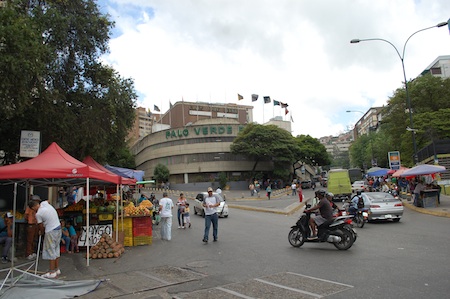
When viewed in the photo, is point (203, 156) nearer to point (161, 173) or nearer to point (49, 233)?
point (161, 173)

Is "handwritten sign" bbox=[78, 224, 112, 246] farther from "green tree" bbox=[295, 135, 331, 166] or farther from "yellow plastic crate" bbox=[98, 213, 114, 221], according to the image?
"green tree" bbox=[295, 135, 331, 166]

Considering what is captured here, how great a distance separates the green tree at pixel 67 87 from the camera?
10508 mm

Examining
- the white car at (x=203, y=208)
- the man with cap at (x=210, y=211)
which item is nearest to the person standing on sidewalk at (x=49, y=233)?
the man with cap at (x=210, y=211)

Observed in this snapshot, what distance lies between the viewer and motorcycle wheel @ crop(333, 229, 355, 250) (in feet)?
30.8

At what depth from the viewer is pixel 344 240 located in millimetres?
9477

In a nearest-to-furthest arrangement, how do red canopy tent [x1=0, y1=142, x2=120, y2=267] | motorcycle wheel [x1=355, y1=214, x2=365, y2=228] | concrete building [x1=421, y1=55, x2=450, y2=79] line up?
red canopy tent [x1=0, y1=142, x2=120, y2=267]
motorcycle wheel [x1=355, y1=214, x2=365, y2=228]
concrete building [x1=421, y1=55, x2=450, y2=79]

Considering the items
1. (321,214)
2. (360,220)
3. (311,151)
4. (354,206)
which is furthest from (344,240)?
(311,151)

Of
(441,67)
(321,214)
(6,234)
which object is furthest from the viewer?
(441,67)

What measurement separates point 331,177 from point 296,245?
21.5 metres

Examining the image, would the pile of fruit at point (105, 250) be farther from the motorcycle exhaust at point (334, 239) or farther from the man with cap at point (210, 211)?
the motorcycle exhaust at point (334, 239)

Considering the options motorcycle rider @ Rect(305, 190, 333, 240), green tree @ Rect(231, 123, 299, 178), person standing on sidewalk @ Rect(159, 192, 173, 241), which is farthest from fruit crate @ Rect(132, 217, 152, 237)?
green tree @ Rect(231, 123, 299, 178)

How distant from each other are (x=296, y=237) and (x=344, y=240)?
136 centimetres

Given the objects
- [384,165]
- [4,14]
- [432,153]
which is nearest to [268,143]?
[384,165]

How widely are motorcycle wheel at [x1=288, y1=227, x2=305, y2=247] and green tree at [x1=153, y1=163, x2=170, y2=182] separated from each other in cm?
5931
